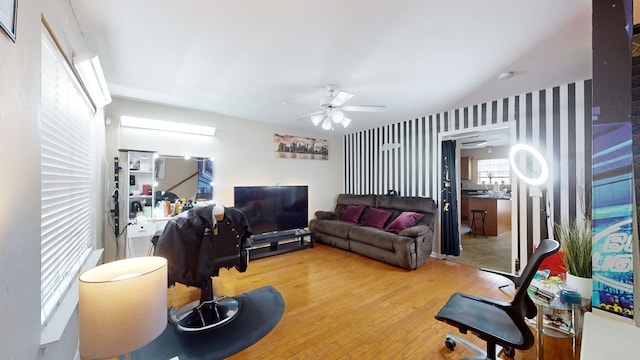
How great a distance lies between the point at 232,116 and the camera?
4.20 meters

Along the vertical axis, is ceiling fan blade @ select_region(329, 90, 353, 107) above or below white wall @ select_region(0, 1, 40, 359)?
above

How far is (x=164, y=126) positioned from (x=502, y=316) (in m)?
4.33

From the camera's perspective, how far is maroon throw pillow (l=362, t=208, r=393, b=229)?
434cm

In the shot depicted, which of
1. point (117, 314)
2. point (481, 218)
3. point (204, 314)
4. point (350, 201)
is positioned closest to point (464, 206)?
point (481, 218)

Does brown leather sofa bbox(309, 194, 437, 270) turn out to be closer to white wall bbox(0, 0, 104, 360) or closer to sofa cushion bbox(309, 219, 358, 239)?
sofa cushion bbox(309, 219, 358, 239)

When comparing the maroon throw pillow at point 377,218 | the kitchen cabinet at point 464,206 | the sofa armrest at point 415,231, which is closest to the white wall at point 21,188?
the sofa armrest at point 415,231

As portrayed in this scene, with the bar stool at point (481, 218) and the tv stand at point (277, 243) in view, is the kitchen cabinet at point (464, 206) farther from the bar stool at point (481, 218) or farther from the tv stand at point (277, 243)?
the tv stand at point (277, 243)

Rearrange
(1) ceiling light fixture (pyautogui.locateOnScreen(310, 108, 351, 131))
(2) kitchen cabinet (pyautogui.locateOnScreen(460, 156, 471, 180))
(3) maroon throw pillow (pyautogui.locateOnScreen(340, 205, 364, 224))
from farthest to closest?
(2) kitchen cabinet (pyautogui.locateOnScreen(460, 156, 471, 180)) → (3) maroon throw pillow (pyautogui.locateOnScreen(340, 205, 364, 224)) → (1) ceiling light fixture (pyautogui.locateOnScreen(310, 108, 351, 131))

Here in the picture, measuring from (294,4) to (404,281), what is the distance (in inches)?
126

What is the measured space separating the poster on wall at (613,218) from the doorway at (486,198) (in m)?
2.32

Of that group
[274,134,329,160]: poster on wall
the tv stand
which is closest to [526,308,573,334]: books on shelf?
the tv stand

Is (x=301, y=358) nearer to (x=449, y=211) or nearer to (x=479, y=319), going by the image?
(x=479, y=319)

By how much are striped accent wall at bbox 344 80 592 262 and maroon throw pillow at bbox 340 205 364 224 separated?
87 cm

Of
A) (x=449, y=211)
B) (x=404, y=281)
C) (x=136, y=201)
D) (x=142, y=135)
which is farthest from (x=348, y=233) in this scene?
(x=142, y=135)
